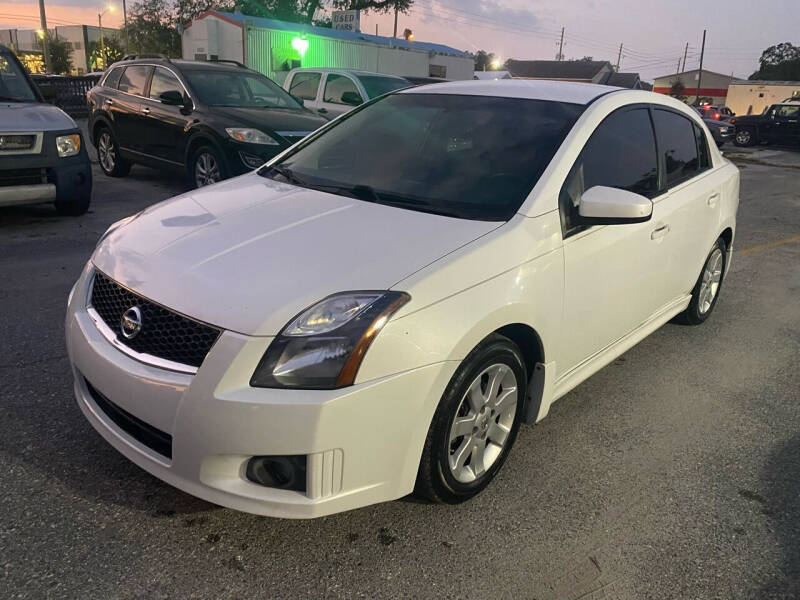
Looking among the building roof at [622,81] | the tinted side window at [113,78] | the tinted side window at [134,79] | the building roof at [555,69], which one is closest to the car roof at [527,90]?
the tinted side window at [134,79]

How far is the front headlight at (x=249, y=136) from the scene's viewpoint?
7727mm

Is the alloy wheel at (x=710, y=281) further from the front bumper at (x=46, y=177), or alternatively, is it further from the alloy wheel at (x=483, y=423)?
the front bumper at (x=46, y=177)

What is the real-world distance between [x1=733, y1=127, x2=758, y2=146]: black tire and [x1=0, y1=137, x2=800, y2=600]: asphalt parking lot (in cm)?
2465

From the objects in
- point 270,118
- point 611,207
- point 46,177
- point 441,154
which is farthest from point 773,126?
point 611,207

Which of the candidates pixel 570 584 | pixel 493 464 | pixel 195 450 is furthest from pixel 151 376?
pixel 570 584

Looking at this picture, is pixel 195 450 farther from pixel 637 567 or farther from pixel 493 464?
pixel 637 567

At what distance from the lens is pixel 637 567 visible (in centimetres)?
240

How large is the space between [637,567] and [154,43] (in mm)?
50872

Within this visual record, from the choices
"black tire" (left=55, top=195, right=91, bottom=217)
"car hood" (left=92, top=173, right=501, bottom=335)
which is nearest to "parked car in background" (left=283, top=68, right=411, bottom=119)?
"black tire" (left=55, top=195, right=91, bottom=217)

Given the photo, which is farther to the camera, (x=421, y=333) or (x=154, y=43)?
(x=154, y=43)

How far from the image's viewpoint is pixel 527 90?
11.8 ft

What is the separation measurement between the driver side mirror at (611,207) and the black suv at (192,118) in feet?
18.1

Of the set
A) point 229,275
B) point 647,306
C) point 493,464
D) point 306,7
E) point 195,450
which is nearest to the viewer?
point 195,450

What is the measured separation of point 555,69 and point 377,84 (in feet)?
240
